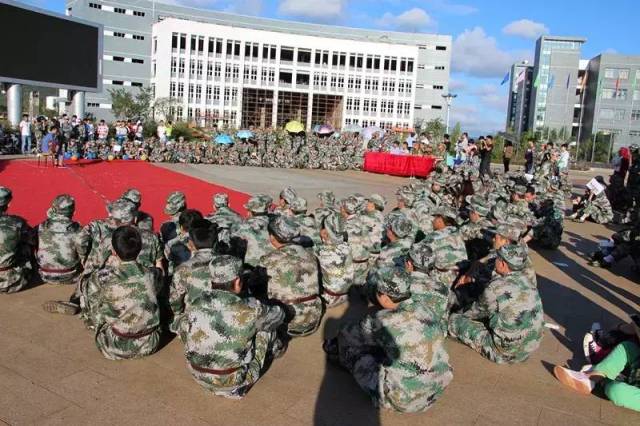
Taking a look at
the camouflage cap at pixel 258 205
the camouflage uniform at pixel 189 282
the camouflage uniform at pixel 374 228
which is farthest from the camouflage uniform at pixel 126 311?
the camouflage uniform at pixel 374 228

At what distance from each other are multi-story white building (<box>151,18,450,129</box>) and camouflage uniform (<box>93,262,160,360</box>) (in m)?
58.4

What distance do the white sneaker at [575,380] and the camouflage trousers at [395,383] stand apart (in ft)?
4.46

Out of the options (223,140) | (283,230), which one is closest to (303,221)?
(283,230)

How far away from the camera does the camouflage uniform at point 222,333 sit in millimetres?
4105

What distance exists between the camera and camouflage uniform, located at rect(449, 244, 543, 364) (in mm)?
5047

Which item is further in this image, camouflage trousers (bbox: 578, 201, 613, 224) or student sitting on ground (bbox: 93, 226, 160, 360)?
camouflage trousers (bbox: 578, 201, 613, 224)

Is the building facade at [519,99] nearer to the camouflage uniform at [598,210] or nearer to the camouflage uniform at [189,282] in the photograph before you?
the camouflage uniform at [598,210]

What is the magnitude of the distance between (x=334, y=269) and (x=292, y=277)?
32.4 inches

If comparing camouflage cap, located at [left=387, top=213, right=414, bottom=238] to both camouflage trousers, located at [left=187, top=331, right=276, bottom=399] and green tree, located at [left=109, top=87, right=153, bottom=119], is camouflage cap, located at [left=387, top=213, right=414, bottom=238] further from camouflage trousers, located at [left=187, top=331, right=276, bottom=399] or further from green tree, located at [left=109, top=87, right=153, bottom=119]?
green tree, located at [left=109, top=87, right=153, bottom=119]

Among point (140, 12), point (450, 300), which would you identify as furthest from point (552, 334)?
point (140, 12)

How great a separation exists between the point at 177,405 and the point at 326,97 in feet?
213

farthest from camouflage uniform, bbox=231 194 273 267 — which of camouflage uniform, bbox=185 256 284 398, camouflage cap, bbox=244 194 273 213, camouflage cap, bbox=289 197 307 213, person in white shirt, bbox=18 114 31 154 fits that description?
person in white shirt, bbox=18 114 31 154

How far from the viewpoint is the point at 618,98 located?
68625 mm

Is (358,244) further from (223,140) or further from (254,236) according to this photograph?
(223,140)
